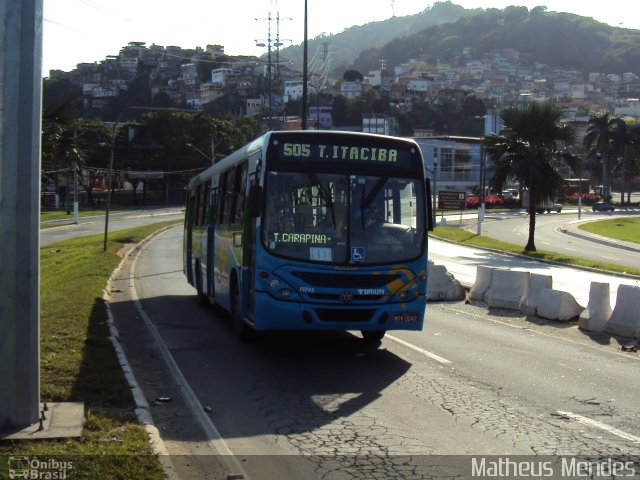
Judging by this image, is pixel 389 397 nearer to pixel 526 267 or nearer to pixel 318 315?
pixel 318 315

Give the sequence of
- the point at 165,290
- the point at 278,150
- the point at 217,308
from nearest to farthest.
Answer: the point at 278,150 → the point at 217,308 → the point at 165,290

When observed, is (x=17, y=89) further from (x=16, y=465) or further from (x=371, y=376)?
(x=371, y=376)

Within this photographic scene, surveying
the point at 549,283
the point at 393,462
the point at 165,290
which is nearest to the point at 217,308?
the point at 165,290

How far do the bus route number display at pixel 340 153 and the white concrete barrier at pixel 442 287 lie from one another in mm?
8261

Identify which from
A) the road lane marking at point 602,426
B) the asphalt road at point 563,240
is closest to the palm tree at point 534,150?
the asphalt road at point 563,240

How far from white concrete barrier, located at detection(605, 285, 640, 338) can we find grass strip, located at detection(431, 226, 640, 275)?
1526 cm

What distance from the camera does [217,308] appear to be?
1727 cm

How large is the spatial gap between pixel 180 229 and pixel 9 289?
51419mm

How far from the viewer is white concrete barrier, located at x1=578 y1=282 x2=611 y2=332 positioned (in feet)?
44.3

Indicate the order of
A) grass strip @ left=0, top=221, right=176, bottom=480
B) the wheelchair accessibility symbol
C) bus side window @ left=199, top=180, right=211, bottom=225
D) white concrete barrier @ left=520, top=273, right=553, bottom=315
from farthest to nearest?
bus side window @ left=199, top=180, right=211, bottom=225 < white concrete barrier @ left=520, top=273, right=553, bottom=315 < the wheelchair accessibility symbol < grass strip @ left=0, top=221, right=176, bottom=480

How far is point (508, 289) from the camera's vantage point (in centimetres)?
1683

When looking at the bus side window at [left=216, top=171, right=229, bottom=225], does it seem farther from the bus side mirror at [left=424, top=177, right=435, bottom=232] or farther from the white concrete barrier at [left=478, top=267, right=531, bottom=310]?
the white concrete barrier at [left=478, top=267, right=531, bottom=310]

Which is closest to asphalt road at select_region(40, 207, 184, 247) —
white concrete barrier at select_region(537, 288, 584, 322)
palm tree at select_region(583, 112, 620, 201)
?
white concrete barrier at select_region(537, 288, 584, 322)

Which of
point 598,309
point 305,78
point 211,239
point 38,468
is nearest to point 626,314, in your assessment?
point 598,309
